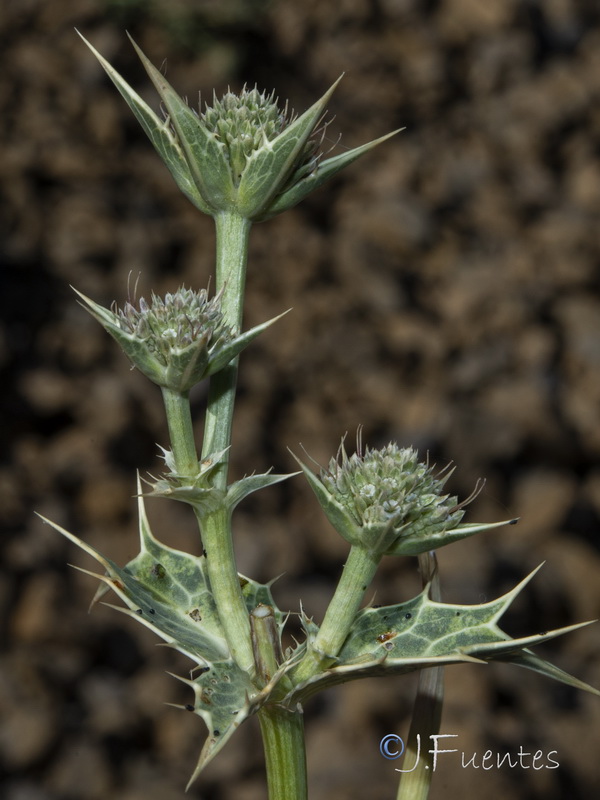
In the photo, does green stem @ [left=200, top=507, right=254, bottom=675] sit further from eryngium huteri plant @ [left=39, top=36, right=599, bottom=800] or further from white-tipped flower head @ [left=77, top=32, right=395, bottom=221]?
white-tipped flower head @ [left=77, top=32, right=395, bottom=221]

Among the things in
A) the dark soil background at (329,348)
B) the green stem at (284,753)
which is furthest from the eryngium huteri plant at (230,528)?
the dark soil background at (329,348)

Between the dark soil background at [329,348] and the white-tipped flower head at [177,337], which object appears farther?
the dark soil background at [329,348]

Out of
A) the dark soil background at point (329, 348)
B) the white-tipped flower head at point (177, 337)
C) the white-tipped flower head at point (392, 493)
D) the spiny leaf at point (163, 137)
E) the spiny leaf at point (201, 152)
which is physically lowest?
the white-tipped flower head at point (392, 493)

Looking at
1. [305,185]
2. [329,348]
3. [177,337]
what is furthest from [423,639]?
[329,348]

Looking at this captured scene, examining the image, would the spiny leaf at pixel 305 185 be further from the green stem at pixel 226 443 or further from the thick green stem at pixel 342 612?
the thick green stem at pixel 342 612

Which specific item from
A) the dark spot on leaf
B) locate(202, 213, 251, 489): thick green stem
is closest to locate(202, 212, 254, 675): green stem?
locate(202, 213, 251, 489): thick green stem

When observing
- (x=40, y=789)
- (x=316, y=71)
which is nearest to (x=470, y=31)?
(x=316, y=71)
